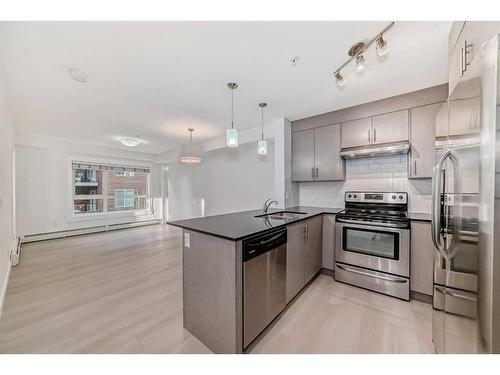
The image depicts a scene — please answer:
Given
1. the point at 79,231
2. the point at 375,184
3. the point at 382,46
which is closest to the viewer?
the point at 382,46

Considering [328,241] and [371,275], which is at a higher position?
[328,241]

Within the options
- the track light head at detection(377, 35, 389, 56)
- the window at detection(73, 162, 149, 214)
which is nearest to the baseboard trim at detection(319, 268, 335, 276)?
the track light head at detection(377, 35, 389, 56)

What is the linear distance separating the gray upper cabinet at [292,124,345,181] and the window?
18.4ft

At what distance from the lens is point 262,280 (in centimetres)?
169

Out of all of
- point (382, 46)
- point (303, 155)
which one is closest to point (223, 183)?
point (303, 155)

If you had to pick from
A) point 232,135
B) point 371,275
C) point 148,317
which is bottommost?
point 148,317

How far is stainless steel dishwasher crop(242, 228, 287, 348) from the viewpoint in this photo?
60.4 inches

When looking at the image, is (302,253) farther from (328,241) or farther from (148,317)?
(148,317)

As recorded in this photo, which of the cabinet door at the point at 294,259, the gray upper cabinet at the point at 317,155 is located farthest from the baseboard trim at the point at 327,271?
the gray upper cabinet at the point at 317,155

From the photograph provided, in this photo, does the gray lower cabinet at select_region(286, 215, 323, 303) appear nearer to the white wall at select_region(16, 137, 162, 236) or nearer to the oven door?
the oven door

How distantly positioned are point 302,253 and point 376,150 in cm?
171

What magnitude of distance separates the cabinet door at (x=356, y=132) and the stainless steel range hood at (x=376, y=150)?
9cm

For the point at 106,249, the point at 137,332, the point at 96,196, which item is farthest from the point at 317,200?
the point at 96,196
